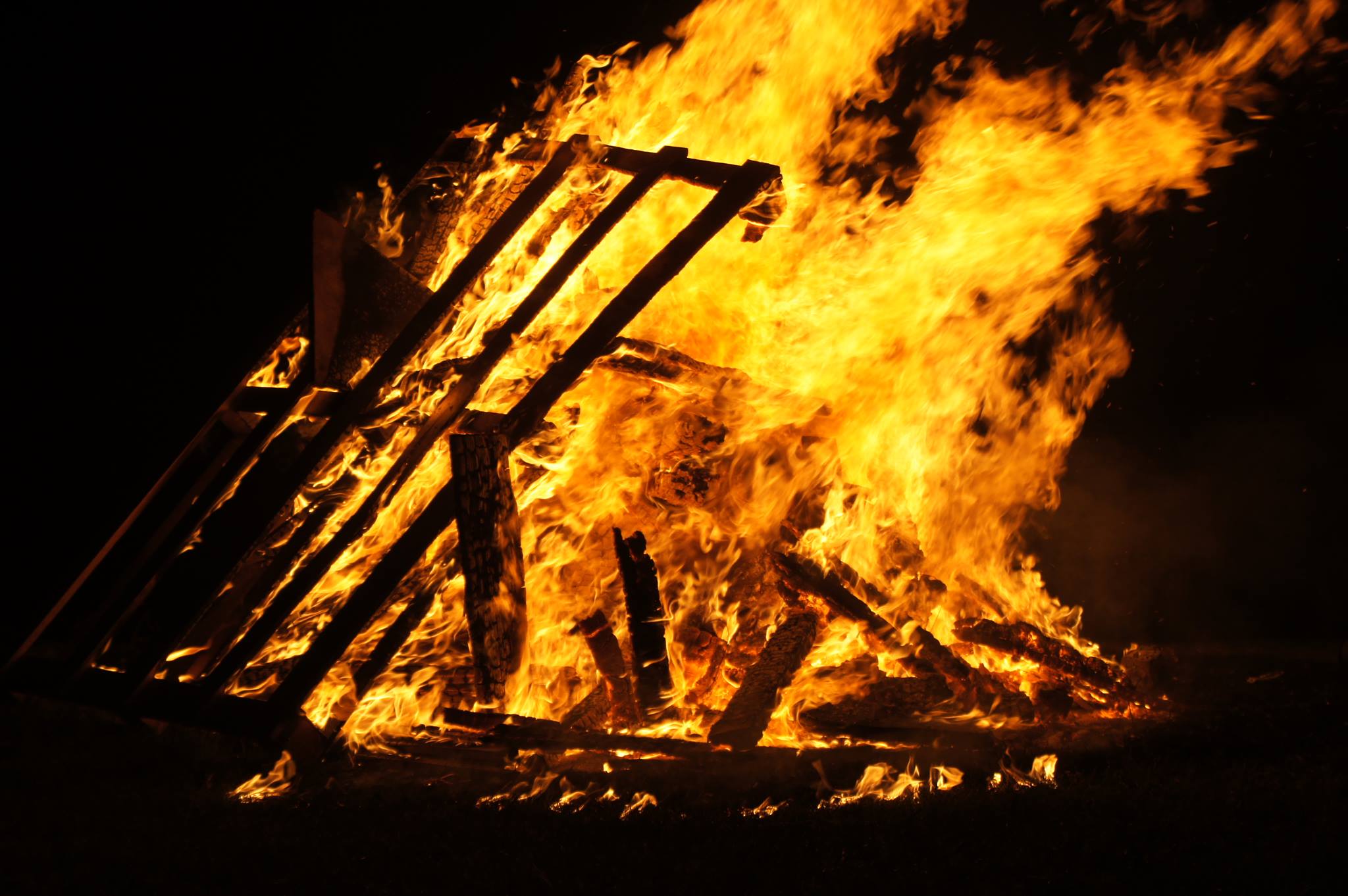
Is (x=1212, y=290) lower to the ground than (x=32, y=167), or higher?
lower

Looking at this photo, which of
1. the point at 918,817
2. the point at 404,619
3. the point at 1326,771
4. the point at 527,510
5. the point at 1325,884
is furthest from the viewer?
the point at 527,510

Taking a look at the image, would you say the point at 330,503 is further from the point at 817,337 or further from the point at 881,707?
the point at 817,337

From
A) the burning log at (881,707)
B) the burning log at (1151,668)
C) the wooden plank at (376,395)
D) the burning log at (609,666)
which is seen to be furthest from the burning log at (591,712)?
the burning log at (1151,668)


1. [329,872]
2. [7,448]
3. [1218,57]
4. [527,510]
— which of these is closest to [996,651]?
[527,510]

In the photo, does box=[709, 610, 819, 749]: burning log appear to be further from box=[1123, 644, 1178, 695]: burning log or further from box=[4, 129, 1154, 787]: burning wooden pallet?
box=[1123, 644, 1178, 695]: burning log

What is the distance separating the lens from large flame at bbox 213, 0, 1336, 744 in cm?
390

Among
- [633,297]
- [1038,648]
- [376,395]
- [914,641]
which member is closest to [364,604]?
[376,395]

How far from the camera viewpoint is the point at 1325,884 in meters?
2.40

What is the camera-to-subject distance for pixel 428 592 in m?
3.42

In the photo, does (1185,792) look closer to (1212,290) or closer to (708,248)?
(708,248)

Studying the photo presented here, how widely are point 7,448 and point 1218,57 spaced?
8.17 meters

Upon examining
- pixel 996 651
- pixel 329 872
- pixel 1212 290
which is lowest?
pixel 329 872

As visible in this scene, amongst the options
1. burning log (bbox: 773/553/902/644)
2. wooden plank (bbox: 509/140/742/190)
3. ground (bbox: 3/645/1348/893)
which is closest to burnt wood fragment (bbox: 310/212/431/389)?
wooden plank (bbox: 509/140/742/190)

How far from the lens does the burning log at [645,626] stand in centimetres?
346
